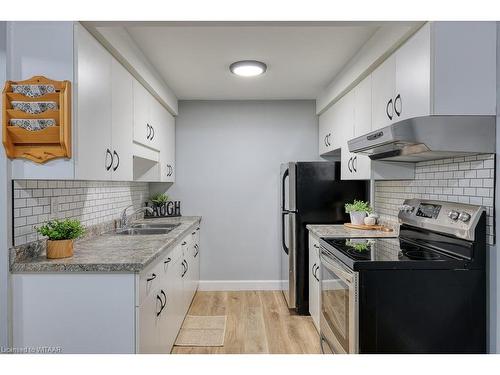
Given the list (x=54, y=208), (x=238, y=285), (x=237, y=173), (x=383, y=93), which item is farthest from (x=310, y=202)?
(x=54, y=208)

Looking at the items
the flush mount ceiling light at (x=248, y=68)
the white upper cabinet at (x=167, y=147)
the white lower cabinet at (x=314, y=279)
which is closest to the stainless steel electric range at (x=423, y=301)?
the white lower cabinet at (x=314, y=279)

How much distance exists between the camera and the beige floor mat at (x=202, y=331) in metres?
2.90

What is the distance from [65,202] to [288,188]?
2.11 m

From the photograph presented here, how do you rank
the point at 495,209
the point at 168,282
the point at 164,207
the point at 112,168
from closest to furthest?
the point at 495,209, the point at 112,168, the point at 168,282, the point at 164,207

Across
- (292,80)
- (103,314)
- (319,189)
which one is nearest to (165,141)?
(292,80)

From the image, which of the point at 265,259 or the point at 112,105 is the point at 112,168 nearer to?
the point at 112,105

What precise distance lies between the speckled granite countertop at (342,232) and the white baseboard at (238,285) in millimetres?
1329

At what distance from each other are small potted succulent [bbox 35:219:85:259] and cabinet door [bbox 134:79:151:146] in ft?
3.28

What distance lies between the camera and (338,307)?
2.11 meters

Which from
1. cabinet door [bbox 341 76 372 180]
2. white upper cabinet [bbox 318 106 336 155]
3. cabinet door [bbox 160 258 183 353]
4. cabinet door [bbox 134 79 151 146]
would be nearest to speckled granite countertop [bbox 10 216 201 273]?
cabinet door [bbox 160 258 183 353]

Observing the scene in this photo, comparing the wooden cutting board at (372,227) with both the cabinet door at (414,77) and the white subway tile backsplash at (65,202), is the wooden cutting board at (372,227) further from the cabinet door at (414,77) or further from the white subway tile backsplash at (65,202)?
the white subway tile backsplash at (65,202)

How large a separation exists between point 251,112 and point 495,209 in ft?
9.88

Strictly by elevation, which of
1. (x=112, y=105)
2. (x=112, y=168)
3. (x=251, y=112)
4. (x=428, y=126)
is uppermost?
(x=251, y=112)

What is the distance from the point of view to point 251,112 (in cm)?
433
